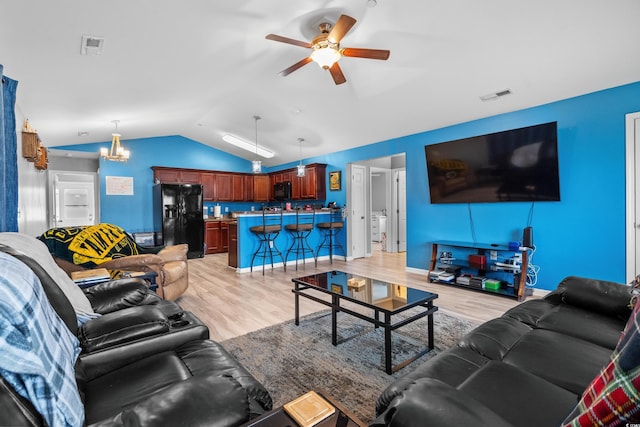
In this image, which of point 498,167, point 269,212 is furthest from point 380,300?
point 269,212

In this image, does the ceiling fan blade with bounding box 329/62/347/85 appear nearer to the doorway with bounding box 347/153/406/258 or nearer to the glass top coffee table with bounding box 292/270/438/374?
the glass top coffee table with bounding box 292/270/438/374

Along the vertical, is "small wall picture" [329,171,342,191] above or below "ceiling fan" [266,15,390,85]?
below

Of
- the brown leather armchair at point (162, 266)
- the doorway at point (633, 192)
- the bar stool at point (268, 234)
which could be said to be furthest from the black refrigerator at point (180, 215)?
the doorway at point (633, 192)

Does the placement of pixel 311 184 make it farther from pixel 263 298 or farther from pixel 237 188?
pixel 263 298

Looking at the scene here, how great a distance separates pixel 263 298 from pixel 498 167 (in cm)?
357

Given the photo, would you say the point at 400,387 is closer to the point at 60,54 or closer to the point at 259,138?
the point at 60,54

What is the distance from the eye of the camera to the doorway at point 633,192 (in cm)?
305

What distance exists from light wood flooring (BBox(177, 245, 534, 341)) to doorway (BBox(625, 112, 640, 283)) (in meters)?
1.19

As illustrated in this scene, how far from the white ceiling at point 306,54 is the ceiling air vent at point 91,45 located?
0.18 ft

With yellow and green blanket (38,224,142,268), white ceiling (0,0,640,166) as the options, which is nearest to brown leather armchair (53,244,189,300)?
yellow and green blanket (38,224,142,268)

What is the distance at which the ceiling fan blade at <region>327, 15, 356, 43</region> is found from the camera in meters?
2.25

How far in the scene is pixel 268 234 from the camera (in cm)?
547

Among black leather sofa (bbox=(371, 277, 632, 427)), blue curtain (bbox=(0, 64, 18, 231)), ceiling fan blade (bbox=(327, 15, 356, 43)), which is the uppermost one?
ceiling fan blade (bbox=(327, 15, 356, 43))

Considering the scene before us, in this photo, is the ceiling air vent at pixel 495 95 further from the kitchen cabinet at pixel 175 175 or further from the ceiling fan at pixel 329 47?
the kitchen cabinet at pixel 175 175
